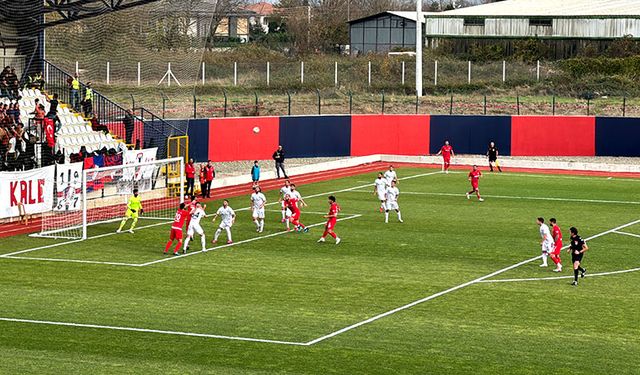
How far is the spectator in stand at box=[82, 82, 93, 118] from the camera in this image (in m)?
51.7

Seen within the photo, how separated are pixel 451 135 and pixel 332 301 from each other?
38369mm

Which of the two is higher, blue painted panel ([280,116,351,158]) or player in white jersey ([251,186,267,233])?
blue painted panel ([280,116,351,158])

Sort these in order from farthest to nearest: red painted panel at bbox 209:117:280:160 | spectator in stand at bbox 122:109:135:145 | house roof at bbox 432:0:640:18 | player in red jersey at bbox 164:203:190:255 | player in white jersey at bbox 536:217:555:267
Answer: house roof at bbox 432:0:640:18
red painted panel at bbox 209:117:280:160
spectator in stand at bbox 122:109:135:145
player in red jersey at bbox 164:203:190:255
player in white jersey at bbox 536:217:555:267

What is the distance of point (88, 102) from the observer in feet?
170

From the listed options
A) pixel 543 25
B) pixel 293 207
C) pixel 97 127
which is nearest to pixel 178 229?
pixel 293 207

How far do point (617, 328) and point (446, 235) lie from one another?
46.5 ft

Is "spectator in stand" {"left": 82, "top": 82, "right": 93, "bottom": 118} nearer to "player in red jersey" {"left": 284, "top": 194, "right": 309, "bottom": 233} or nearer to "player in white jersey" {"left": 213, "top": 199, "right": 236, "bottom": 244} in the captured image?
"player in red jersey" {"left": 284, "top": 194, "right": 309, "bottom": 233}

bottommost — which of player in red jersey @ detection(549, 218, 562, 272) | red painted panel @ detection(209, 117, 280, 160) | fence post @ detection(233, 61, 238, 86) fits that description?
player in red jersey @ detection(549, 218, 562, 272)

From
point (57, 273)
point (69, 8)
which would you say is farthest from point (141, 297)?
point (69, 8)

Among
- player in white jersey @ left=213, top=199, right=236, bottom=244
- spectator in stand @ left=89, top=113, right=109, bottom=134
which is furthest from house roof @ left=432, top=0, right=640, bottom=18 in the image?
player in white jersey @ left=213, top=199, right=236, bottom=244

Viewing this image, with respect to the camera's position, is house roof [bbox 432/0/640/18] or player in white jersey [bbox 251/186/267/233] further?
house roof [bbox 432/0/640/18]

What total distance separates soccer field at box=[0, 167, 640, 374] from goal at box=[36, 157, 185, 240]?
2.54ft

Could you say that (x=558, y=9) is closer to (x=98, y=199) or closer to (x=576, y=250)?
(x=98, y=199)

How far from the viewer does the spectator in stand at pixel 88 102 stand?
51.7 m
